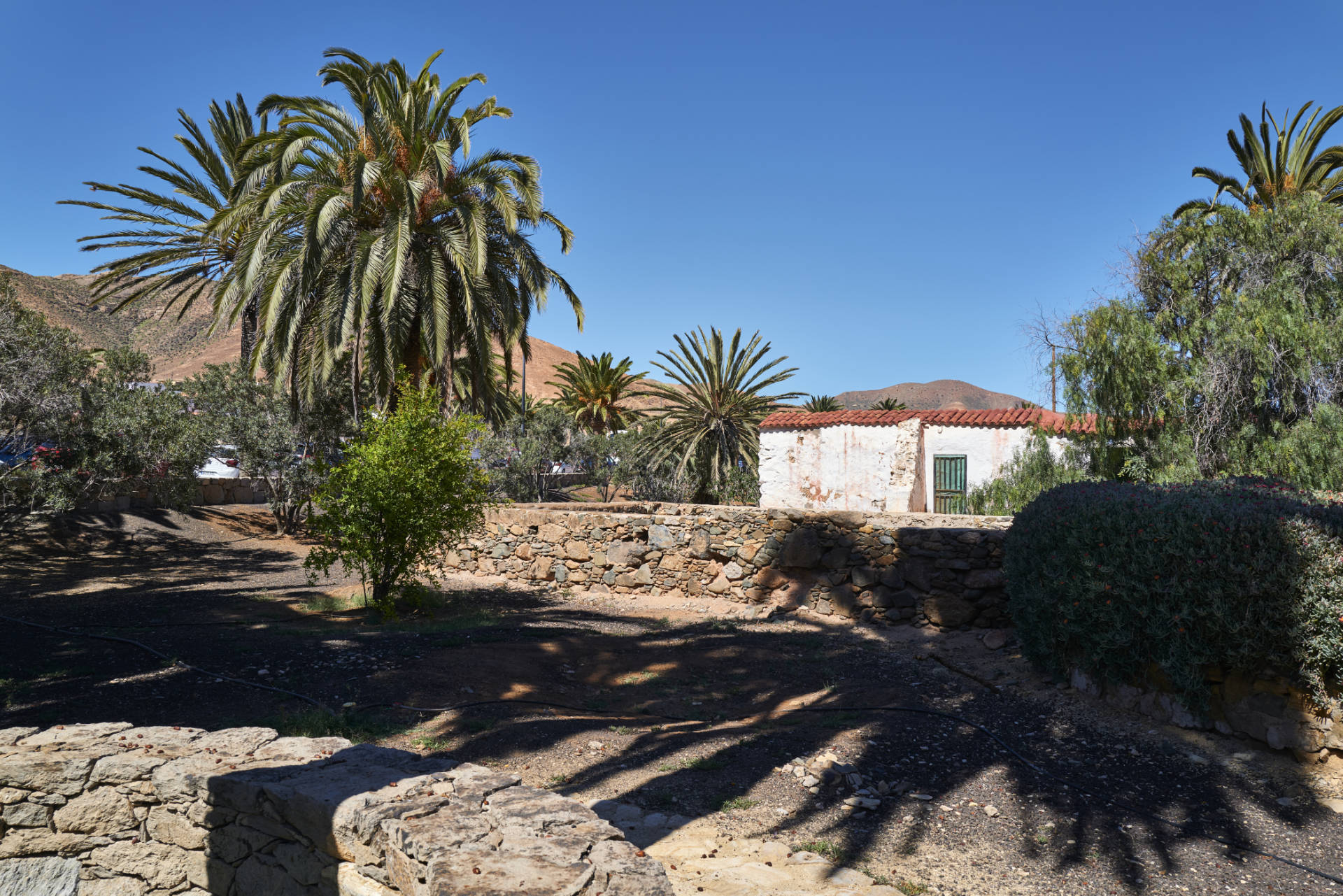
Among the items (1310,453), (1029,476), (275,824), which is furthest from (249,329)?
(1310,453)

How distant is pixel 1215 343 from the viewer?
13531 millimetres

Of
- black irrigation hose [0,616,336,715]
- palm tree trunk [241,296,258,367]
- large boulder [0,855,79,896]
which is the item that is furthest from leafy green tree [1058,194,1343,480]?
palm tree trunk [241,296,258,367]

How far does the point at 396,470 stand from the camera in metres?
9.29

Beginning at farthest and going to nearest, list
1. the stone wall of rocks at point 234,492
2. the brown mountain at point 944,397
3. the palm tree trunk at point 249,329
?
the brown mountain at point 944,397 → the stone wall of rocks at point 234,492 → the palm tree trunk at point 249,329

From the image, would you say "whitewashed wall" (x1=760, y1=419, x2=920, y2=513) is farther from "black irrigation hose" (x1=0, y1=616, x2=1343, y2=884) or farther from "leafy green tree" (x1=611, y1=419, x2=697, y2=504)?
"black irrigation hose" (x1=0, y1=616, x2=1343, y2=884)

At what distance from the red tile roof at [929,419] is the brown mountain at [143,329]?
25174 millimetres

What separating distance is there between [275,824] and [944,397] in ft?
297

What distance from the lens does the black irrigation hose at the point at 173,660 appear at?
6059 mm

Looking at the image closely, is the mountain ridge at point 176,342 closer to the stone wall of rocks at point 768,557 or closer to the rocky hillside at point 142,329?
the rocky hillside at point 142,329

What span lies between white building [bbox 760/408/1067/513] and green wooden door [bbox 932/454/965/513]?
0.02m

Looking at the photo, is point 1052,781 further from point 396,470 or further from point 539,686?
point 396,470

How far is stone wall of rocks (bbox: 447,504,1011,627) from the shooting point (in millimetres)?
9188

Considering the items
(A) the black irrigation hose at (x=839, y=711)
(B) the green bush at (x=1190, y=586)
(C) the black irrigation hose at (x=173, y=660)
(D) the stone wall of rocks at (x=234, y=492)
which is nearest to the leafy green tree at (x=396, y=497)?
(C) the black irrigation hose at (x=173, y=660)

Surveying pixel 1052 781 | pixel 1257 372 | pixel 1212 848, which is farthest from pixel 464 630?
pixel 1257 372
